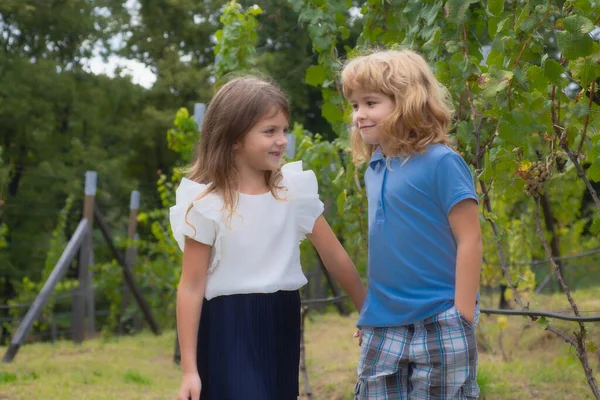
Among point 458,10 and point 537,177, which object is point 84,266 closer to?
point 458,10

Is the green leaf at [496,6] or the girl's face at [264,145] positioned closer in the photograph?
the girl's face at [264,145]

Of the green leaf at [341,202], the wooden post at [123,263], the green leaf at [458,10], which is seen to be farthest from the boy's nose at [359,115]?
the wooden post at [123,263]

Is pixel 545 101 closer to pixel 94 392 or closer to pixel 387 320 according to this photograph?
pixel 387 320

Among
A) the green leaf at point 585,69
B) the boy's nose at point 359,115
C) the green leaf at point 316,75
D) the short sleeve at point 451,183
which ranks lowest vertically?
the short sleeve at point 451,183

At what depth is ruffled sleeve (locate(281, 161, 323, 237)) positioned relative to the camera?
7.97ft

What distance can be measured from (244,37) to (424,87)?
3283 mm

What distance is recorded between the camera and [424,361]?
6.88 feet

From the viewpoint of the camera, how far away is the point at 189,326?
7.52ft

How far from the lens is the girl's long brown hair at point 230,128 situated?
2361mm

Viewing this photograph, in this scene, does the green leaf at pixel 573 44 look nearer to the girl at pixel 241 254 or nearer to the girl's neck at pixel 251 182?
the girl at pixel 241 254

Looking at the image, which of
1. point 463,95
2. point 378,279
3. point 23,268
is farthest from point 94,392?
point 23,268

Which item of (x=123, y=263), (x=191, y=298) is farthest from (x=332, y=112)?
(x=123, y=263)

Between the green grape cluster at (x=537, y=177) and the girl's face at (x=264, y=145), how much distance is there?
31.5 inches

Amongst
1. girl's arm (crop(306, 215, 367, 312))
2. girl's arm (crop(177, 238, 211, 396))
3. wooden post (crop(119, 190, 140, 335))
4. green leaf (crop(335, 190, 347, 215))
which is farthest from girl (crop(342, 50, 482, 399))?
wooden post (crop(119, 190, 140, 335))
